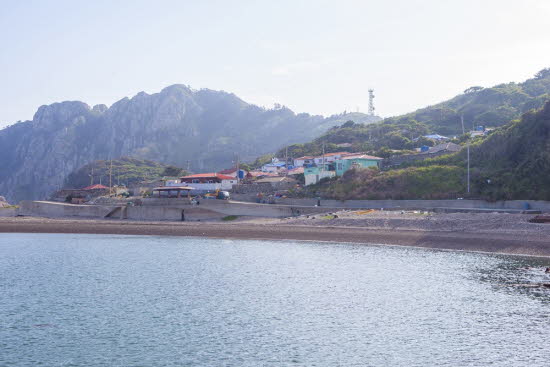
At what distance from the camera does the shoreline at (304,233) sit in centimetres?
3822

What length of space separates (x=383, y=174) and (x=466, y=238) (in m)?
26.6

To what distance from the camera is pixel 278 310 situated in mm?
23578

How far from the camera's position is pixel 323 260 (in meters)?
37.6

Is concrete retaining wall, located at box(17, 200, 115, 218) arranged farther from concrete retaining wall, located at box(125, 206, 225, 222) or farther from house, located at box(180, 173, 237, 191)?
house, located at box(180, 173, 237, 191)

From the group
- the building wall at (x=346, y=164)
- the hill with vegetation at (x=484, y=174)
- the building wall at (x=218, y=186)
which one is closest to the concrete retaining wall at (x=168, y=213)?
the hill with vegetation at (x=484, y=174)

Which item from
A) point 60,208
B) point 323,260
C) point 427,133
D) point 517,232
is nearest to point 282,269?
point 323,260

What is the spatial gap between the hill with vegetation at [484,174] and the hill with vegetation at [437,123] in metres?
28.5

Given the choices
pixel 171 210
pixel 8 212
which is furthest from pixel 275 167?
pixel 8 212

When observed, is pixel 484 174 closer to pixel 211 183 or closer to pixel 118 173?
pixel 211 183

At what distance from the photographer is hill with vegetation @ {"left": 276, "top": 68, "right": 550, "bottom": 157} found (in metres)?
111

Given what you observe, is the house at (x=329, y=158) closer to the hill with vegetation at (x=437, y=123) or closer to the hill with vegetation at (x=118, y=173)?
the hill with vegetation at (x=437, y=123)

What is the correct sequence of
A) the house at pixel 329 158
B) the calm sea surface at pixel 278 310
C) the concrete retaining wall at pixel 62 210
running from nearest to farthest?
1. the calm sea surface at pixel 278 310
2. the concrete retaining wall at pixel 62 210
3. the house at pixel 329 158

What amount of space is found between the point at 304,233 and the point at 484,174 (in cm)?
2359

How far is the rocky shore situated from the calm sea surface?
2857mm
